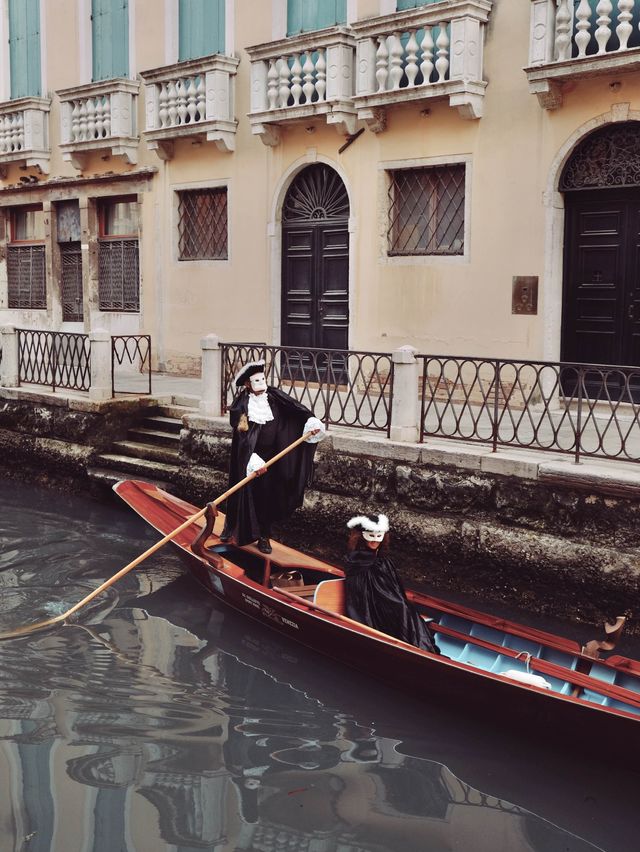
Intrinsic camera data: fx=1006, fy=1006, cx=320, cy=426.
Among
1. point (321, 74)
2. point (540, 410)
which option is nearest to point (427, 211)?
point (321, 74)

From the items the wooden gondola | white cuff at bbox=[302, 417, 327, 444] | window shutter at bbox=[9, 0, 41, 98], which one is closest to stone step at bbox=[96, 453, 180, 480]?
the wooden gondola

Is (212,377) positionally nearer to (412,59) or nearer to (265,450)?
(265,450)

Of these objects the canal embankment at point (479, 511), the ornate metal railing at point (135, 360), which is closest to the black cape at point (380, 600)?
the canal embankment at point (479, 511)

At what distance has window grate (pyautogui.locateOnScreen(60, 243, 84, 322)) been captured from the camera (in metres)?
16.9

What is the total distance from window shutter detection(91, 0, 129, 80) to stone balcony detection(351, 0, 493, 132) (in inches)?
205

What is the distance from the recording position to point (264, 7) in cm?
1342

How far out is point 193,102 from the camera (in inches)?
555

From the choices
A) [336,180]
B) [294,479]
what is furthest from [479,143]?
[294,479]

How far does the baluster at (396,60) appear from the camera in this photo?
455 inches

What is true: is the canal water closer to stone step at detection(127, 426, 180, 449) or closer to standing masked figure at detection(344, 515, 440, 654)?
standing masked figure at detection(344, 515, 440, 654)

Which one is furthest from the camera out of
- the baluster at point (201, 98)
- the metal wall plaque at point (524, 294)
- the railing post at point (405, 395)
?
the baluster at point (201, 98)

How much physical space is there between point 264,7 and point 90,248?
499cm

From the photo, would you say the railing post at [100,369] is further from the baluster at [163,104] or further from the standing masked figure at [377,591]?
the standing masked figure at [377,591]

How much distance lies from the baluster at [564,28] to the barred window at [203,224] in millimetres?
5786
